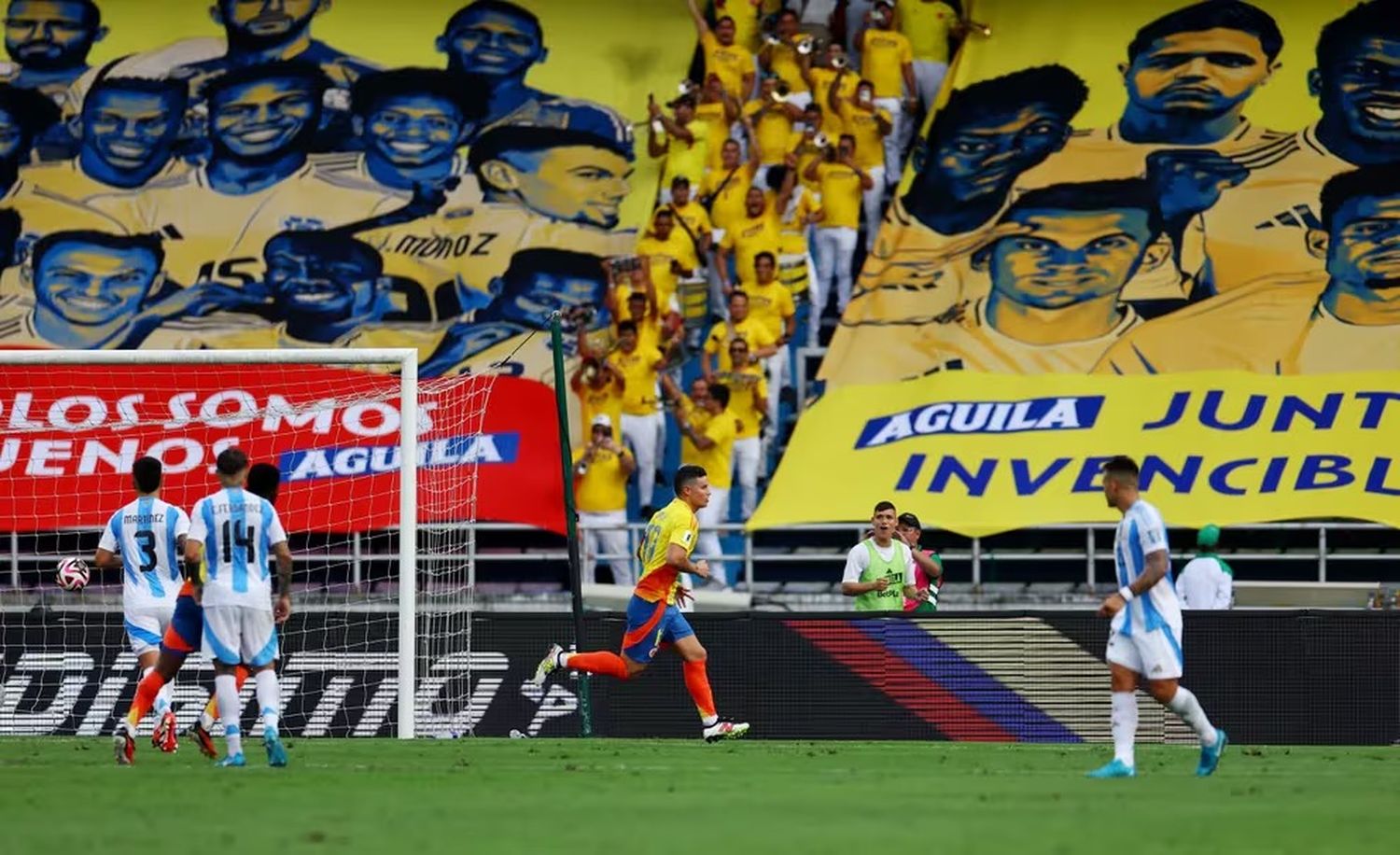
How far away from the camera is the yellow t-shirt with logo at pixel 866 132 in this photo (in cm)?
2720

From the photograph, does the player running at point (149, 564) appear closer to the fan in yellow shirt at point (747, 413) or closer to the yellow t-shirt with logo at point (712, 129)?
the fan in yellow shirt at point (747, 413)

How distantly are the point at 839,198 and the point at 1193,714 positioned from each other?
44.3 feet

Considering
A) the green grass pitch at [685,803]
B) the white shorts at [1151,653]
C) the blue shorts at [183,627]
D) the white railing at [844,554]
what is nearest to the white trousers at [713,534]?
the white railing at [844,554]

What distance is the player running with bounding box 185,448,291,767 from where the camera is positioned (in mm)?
14367

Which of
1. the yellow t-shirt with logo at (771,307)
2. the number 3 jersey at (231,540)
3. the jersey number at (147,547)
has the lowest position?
the jersey number at (147,547)

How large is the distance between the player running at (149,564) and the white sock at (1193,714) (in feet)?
21.3

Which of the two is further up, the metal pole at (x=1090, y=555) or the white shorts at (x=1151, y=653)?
the white shorts at (x=1151, y=653)

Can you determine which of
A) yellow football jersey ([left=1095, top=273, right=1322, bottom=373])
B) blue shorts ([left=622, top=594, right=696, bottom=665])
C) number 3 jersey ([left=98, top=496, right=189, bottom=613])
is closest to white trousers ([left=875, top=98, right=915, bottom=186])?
yellow football jersey ([left=1095, top=273, right=1322, bottom=373])

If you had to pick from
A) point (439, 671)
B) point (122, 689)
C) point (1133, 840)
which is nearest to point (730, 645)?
point (439, 671)

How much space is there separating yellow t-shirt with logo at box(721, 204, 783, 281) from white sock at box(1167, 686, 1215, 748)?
12.9m

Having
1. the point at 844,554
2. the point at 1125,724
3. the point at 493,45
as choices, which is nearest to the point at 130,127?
the point at 493,45

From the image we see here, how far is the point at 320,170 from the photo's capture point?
28.5m

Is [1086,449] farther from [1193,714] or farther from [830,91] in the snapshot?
[1193,714]

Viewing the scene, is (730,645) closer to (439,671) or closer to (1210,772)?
(439,671)
